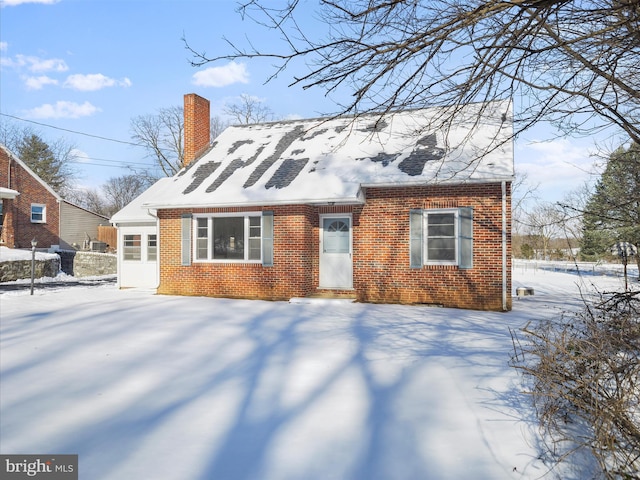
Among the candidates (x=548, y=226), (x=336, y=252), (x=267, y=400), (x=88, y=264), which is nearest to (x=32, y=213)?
(x=88, y=264)

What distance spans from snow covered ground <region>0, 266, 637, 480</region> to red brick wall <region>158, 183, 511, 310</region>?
270 cm

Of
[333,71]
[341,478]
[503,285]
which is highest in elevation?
[333,71]

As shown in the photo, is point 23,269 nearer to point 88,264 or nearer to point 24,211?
point 88,264

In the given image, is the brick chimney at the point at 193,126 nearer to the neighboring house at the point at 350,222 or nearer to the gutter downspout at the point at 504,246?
the neighboring house at the point at 350,222

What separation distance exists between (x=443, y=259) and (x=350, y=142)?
16.1ft

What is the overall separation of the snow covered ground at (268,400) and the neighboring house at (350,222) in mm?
2959

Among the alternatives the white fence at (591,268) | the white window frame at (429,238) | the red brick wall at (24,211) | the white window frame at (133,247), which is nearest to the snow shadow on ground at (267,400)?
the white window frame at (429,238)

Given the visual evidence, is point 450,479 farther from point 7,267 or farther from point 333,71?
point 7,267

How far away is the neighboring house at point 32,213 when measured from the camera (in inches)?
958

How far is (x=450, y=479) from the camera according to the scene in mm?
3205

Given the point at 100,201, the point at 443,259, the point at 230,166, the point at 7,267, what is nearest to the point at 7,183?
the point at 7,267

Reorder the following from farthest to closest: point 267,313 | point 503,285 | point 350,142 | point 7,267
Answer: point 7,267, point 350,142, point 503,285, point 267,313

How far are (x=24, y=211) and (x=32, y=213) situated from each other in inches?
24.3

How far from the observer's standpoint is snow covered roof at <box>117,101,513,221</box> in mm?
11086
